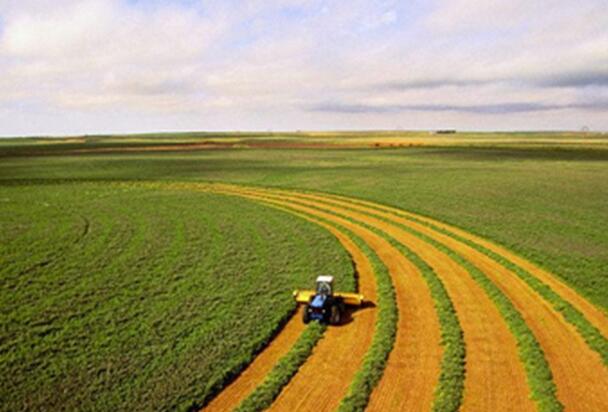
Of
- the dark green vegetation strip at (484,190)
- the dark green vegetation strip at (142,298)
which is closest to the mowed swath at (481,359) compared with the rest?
the dark green vegetation strip at (142,298)

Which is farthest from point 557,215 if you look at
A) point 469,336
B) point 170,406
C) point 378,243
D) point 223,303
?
point 170,406

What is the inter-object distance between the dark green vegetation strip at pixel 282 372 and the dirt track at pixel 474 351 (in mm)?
304

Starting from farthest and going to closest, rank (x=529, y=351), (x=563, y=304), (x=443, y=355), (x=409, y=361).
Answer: (x=563, y=304) < (x=529, y=351) < (x=443, y=355) < (x=409, y=361)

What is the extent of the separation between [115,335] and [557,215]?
3784 centimetres

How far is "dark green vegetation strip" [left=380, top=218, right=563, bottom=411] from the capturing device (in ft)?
Answer: 43.1

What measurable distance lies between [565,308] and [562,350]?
423cm

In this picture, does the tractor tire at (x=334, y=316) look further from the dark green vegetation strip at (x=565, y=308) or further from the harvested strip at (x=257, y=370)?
the dark green vegetation strip at (x=565, y=308)

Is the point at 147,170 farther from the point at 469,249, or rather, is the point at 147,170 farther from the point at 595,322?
the point at 595,322

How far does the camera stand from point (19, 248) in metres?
28.3

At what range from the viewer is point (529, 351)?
1577 cm

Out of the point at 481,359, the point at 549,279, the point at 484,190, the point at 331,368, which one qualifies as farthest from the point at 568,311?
the point at 484,190

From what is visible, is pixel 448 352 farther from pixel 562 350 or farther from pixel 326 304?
pixel 326 304

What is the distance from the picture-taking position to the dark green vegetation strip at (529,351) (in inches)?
518

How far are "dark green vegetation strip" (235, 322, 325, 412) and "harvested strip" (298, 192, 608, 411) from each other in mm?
8458
